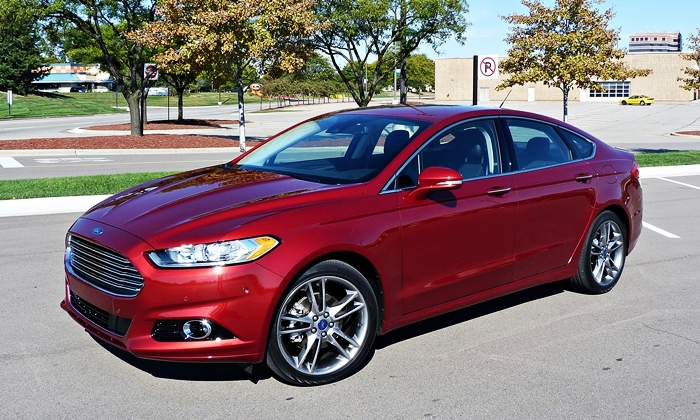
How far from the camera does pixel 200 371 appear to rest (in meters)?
4.70

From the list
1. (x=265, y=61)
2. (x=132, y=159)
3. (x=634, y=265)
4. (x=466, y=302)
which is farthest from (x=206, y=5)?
(x=466, y=302)

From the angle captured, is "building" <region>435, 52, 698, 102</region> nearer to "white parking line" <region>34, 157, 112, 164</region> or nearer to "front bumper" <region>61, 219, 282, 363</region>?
"white parking line" <region>34, 157, 112, 164</region>

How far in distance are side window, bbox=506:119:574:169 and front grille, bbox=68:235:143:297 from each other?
301 cm

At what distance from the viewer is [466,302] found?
5.33 metres

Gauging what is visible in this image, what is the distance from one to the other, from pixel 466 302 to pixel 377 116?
5.03 ft

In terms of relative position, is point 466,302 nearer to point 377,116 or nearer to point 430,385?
point 430,385

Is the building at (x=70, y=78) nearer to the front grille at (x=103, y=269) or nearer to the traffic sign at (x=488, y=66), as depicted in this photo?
the traffic sign at (x=488, y=66)

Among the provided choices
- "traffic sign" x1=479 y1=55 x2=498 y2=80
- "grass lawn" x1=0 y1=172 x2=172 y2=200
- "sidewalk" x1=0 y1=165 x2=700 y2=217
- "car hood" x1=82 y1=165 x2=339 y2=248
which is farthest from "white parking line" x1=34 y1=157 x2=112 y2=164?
"car hood" x1=82 y1=165 x2=339 y2=248

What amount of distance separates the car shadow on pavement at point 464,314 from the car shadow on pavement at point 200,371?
3.15ft

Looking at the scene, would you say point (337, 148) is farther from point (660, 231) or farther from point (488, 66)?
point (488, 66)

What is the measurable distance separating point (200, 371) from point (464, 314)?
2.29m

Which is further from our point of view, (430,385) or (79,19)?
(79,19)

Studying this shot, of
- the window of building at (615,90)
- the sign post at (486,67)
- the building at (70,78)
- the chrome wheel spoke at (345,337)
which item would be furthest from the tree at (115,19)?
the building at (70,78)

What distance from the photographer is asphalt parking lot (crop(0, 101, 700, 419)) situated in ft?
13.7
